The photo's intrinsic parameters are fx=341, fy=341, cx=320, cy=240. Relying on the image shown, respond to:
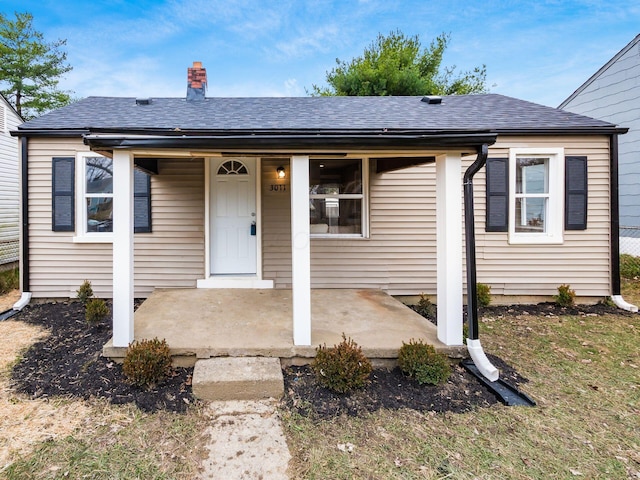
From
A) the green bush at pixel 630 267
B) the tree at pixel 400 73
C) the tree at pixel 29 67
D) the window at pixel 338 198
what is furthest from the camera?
A: the tree at pixel 400 73

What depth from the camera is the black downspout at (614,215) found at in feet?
18.3

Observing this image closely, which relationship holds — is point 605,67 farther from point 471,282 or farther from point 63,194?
point 63,194

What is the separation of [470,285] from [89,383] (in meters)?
3.60

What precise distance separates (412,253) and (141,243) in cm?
461

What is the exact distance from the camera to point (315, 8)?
13156 millimetres

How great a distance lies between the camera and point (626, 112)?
26.6 feet

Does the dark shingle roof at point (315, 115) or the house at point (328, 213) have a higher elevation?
the dark shingle roof at point (315, 115)

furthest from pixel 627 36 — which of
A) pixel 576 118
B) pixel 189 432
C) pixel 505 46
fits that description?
pixel 189 432

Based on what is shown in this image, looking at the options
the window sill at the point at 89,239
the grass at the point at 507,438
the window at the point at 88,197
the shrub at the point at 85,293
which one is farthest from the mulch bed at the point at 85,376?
the window at the point at 88,197

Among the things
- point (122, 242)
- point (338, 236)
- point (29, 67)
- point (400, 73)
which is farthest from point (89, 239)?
point (29, 67)

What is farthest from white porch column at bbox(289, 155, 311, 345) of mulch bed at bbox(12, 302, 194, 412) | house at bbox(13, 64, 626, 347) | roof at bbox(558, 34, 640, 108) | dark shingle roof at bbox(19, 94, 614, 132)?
roof at bbox(558, 34, 640, 108)

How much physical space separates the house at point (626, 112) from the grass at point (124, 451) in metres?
9.40

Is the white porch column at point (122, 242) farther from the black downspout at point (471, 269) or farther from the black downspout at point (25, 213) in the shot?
the black downspout at point (25, 213)

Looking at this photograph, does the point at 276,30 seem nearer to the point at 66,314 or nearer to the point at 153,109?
the point at 153,109
